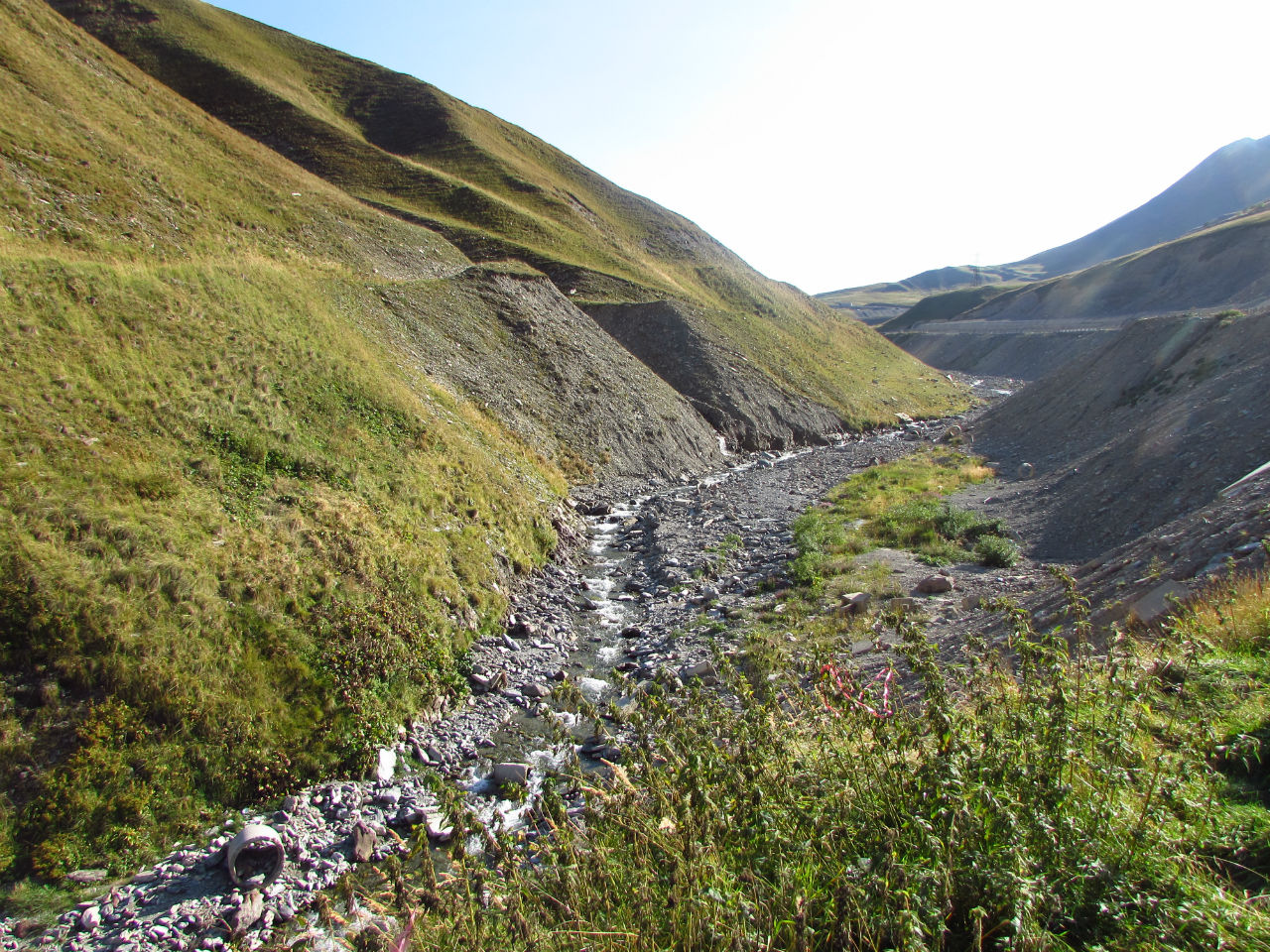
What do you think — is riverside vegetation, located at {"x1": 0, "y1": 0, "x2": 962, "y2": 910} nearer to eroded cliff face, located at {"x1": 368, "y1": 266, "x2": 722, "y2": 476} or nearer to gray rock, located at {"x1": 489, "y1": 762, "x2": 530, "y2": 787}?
eroded cliff face, located at {"x1": 368, "y1": 266, "x2": 722, "y2": 476}

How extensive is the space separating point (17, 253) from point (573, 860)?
20.9 m

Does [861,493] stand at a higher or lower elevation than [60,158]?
lower

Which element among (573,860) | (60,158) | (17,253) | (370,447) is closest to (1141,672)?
(573,860)

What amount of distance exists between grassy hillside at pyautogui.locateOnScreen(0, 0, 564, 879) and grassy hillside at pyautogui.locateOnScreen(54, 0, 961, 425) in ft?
121

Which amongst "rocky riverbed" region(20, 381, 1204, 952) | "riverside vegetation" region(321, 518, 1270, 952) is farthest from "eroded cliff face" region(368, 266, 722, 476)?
"riverside vegetation" region(321, 518, 1270, 952)

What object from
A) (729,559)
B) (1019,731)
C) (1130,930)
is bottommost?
(729,559)

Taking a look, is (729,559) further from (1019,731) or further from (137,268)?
(137,268)

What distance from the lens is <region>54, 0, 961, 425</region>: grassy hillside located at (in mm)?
62250

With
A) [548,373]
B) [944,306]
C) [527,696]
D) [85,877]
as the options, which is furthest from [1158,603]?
[944,306]

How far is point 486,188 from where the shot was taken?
251 feet

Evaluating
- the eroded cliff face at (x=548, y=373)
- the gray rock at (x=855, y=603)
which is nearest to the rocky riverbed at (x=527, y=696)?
the gray rock at (x=855, y=603)

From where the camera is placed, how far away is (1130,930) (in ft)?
11.6

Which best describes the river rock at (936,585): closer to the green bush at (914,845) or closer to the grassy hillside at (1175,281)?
the green bush at (914,845)

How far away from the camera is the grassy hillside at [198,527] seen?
9.48 m
